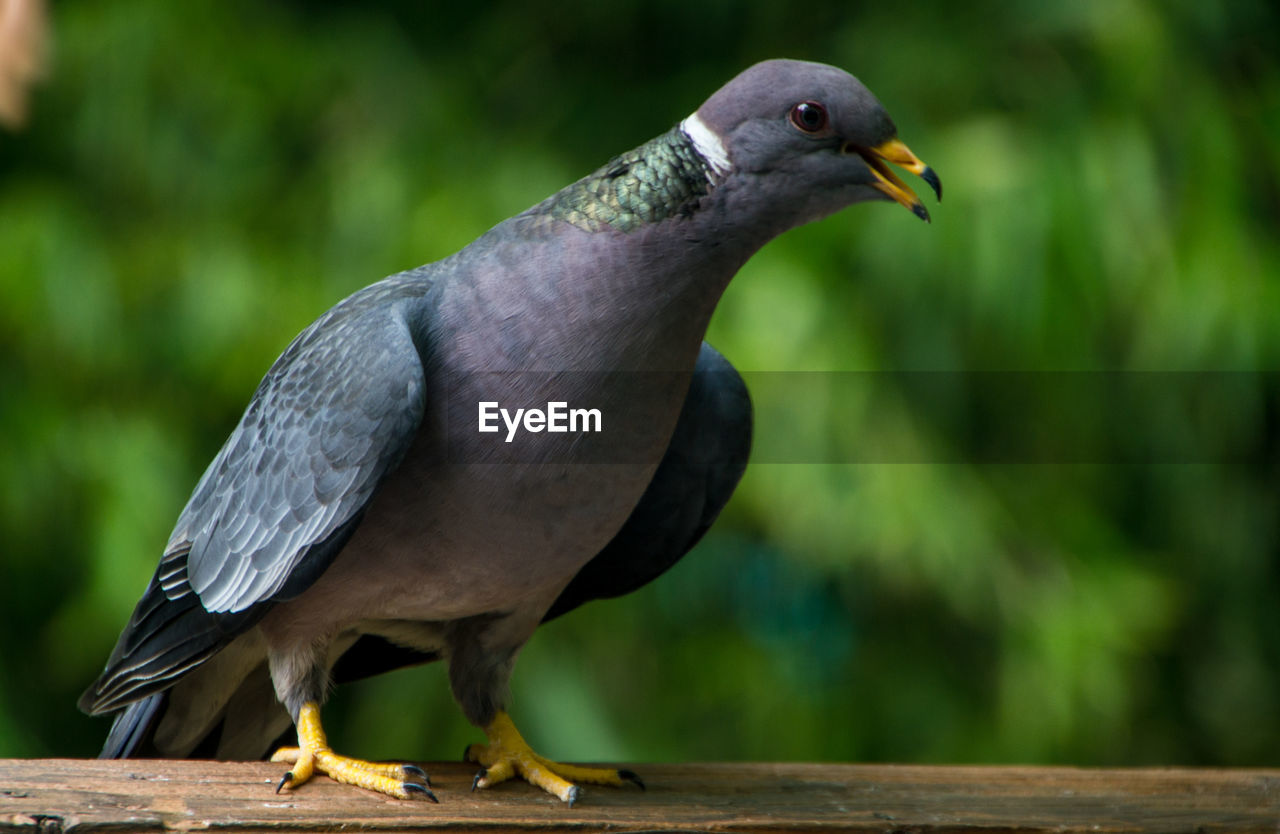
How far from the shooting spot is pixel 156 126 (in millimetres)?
2701

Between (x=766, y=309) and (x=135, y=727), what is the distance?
1.42 metres

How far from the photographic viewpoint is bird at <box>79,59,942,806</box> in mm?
1349

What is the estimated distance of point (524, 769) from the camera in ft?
5.06

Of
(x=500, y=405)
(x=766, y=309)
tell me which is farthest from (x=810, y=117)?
(x=766, y=309)

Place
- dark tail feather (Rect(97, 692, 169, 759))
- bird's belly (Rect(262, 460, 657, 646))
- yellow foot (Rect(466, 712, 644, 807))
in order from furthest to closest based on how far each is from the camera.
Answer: dark tail feather (Rect(97, 692, 169, 759)) → yellow foot (Rect(466, 712, 644, 807)) → bird's belly (Rect(262, 460, 657, 646))

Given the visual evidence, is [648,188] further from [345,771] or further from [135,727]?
[135,727]

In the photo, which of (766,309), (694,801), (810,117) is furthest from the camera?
(766,309)

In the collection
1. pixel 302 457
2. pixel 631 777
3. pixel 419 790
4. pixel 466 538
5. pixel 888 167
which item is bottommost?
pixel 631 777

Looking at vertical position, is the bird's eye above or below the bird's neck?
above

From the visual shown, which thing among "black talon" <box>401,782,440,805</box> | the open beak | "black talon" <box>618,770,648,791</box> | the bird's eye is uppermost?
the bird's eye

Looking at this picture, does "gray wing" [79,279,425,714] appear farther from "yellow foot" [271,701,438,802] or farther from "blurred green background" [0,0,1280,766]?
"blurred green background" [0,0,1280,766]

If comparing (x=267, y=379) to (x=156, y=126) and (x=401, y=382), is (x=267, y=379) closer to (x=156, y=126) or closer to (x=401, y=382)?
(x=401, y=382)

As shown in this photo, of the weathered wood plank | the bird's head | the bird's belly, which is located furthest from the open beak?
the weathered wood plank

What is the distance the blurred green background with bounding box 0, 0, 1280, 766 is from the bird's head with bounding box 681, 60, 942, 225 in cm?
109
